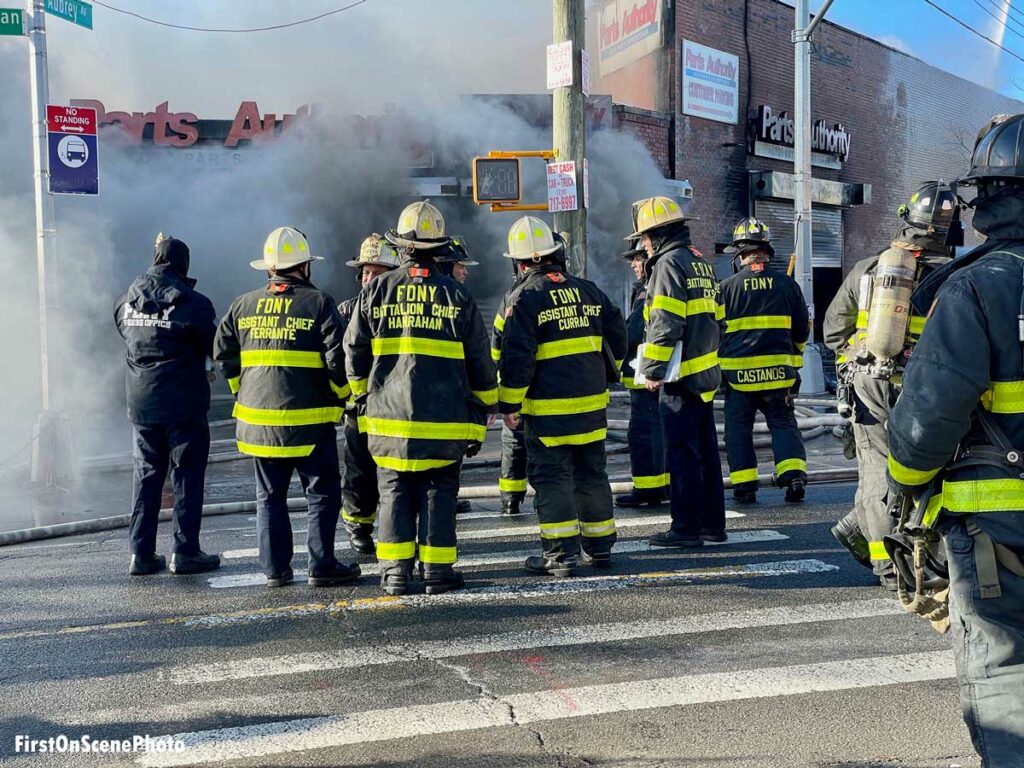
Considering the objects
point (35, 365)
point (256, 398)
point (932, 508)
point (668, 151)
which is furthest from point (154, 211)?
point (932, 508)

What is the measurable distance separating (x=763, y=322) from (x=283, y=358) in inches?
143

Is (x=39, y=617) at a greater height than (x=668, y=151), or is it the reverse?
(x=668, y=151)

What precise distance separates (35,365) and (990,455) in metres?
11.7

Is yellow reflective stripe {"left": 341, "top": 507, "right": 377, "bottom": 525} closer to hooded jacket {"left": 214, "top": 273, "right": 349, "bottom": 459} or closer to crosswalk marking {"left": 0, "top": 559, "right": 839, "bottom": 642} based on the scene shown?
hooded jacket {"left": 214, "top": 273, "right": 349, "bottom": 459}

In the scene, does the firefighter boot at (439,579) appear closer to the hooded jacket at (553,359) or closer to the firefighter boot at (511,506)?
the hooded jacket at (553,359)

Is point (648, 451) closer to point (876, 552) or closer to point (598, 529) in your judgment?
point (598, 529)

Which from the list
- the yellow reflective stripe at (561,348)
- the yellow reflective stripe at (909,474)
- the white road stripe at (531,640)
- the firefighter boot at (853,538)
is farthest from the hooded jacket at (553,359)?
the yellow reflective stripe at (909,474)

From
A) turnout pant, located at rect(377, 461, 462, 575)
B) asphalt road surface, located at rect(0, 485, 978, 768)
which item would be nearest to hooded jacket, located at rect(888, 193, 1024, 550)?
asphalt road surface, located at rect(0, 485, 978, 768)

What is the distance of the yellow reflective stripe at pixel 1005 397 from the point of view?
2.44 meters

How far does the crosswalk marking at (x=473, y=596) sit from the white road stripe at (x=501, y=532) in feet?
3.46

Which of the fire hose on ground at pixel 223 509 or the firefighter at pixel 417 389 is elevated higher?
the firefighter at pixel 417 389

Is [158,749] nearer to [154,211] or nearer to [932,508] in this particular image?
[932,508]

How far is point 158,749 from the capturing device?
320 cm

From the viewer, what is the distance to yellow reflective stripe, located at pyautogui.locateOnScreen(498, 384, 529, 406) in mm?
5219
